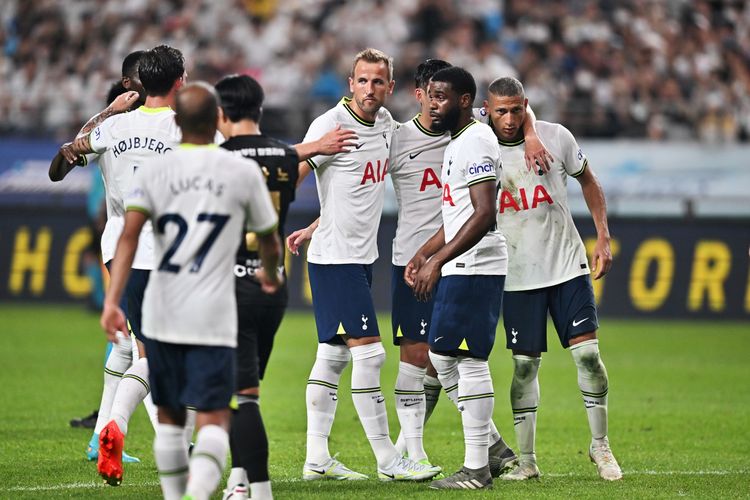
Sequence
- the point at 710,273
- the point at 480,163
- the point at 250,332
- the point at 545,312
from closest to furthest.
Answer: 1. the point at 250,332
2. the point at 480,163
3. the point at 545,312
4. the point at 710,273

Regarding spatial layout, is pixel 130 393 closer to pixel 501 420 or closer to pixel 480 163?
pixel 480 163

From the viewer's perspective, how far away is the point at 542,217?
8586mm

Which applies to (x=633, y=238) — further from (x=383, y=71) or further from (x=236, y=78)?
(x=236, y=78)

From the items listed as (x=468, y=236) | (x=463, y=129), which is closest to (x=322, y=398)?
(x=468, y=236)

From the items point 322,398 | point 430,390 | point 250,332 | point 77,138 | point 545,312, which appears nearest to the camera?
point 250,332

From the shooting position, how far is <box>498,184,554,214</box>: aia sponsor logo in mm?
8547

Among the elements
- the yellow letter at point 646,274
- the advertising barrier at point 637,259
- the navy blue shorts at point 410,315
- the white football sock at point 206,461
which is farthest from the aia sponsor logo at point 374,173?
the yellow letter at point 646,274

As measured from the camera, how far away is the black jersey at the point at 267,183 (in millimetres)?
6574

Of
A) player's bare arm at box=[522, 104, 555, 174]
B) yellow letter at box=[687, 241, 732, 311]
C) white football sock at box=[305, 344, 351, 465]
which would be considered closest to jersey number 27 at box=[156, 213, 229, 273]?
white football sock at box=[305, 344, 351, 465]

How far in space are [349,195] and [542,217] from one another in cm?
139

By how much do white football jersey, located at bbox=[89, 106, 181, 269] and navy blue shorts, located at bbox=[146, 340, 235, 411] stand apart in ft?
6.49

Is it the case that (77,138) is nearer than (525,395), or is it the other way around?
(77,138)

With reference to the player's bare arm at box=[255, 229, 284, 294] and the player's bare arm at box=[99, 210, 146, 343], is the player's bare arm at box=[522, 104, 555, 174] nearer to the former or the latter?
the player's bare arm at box=[255, 229, 284, 294]

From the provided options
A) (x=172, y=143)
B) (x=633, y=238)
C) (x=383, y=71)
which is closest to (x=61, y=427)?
(x=172, y=143)
